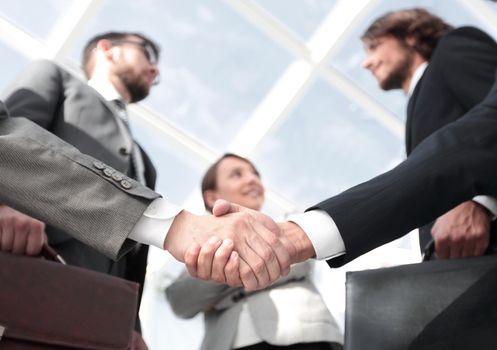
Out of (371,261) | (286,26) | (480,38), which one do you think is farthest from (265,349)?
(286,26)

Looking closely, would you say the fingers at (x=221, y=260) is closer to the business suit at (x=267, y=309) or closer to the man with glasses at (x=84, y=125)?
the man with glasses at (x=84, y=125)

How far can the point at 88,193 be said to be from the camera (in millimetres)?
1629

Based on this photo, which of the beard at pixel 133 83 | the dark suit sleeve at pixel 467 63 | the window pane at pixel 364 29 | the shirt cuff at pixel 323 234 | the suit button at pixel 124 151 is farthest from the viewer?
the window pane at pixel 364 29

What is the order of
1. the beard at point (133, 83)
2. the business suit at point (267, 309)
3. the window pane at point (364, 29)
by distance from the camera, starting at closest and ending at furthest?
the business suit at point (267, 309), the beard at point (133, 83), the window pane at point (364, 29)

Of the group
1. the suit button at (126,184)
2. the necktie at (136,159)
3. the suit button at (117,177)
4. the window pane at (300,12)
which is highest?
the window pane at (300,12)

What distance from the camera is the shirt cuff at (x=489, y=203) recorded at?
5.73ft

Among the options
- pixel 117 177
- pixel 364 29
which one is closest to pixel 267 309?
pixel 117 177

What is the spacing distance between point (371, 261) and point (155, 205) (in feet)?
5.87

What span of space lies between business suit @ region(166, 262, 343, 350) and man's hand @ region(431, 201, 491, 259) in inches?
38.3

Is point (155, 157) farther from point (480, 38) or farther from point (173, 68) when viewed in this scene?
point (480, 38)

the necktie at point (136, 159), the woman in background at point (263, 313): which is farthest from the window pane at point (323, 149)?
the necktie at point (136, 159)

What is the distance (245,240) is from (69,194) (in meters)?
0.44

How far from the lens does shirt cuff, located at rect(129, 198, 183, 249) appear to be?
65.5 inches

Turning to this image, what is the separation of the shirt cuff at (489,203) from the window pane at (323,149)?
12.6ft
